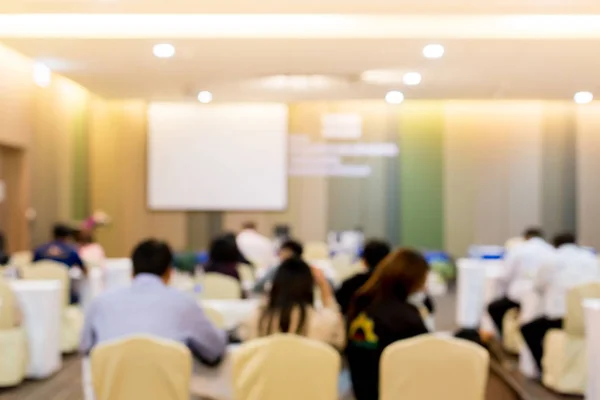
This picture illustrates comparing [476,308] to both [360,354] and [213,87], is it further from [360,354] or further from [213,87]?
[360,354]

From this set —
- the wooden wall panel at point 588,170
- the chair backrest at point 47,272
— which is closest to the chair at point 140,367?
the chair backrest at point 47,272

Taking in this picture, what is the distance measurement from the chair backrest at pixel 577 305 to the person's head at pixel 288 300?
117 inches

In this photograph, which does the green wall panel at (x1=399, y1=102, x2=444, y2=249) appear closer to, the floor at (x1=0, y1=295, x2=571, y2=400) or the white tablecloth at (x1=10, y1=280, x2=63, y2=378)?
the floor at (x1=0, y1=295, x2=571, y2=400)

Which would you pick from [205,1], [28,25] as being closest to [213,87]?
[28,25]

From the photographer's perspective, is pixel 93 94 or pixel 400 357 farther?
pixel 93 94

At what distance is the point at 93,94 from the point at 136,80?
2.10 meters

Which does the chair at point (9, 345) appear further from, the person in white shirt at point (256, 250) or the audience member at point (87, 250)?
the person in white shirt at point (256, 250)

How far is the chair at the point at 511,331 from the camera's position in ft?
25.0

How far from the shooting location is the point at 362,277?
5.19 m

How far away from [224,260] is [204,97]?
192 inches

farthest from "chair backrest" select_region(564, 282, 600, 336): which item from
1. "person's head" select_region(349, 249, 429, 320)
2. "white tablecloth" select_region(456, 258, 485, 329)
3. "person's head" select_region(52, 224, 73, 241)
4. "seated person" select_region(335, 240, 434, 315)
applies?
"person's head" select_region(52, 224, 73, 241)

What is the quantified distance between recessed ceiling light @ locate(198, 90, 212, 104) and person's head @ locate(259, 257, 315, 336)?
25.4ft

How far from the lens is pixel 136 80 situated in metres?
10.2

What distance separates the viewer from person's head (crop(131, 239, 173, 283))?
3629 millimetres
